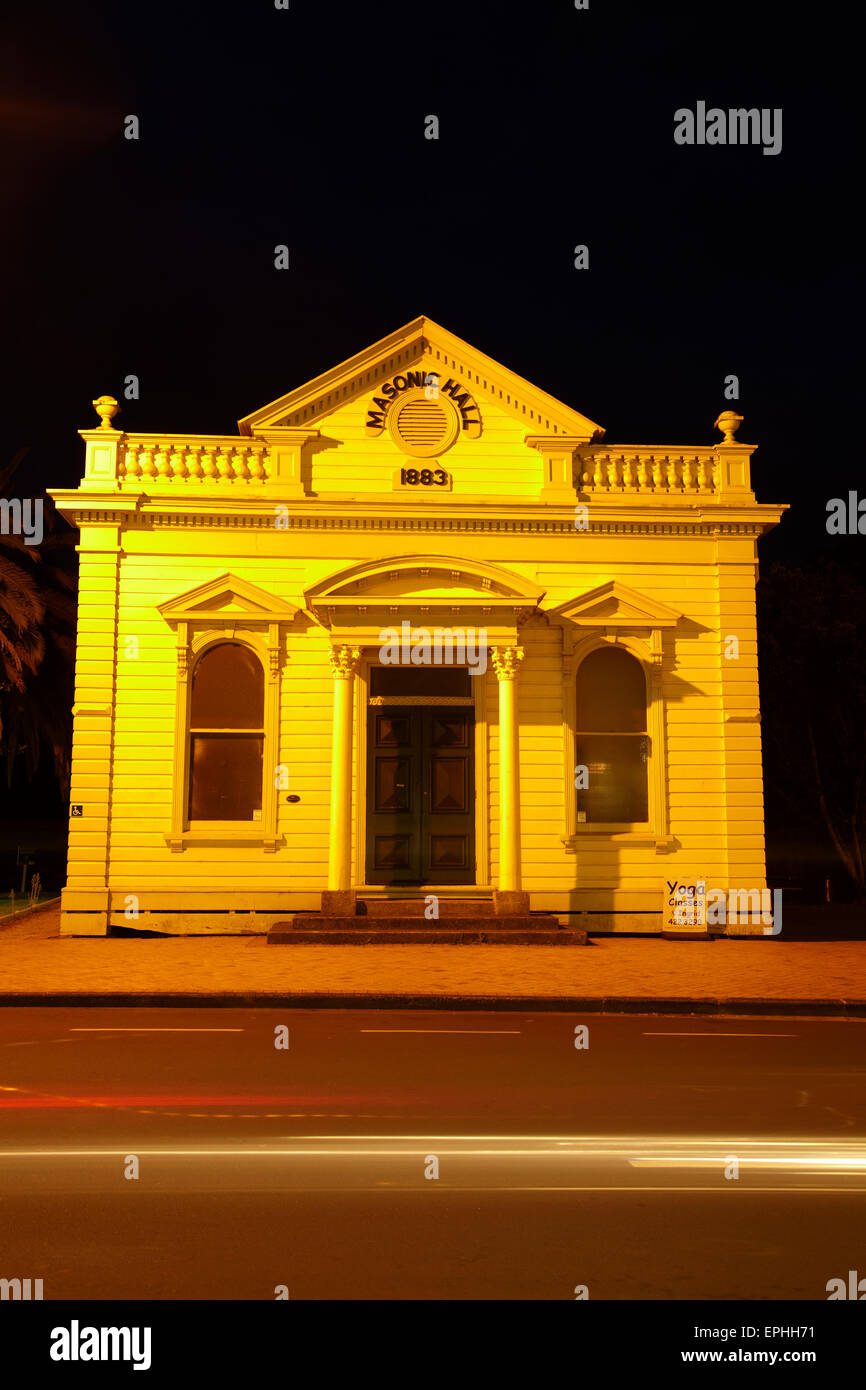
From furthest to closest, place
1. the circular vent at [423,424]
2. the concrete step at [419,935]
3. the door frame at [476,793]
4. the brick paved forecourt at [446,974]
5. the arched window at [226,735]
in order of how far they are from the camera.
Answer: the circular vent at [423,424]
the arched window at [226,735]
the door frame at [476,793]
the concrete step at [419,935]
the brick paved forecourt at [446,974]

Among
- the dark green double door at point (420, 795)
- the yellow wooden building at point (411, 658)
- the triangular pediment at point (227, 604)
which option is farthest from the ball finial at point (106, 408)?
the dark green double door at point (420, 795)

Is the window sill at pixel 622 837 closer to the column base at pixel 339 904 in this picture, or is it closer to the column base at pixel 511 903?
the column base at pixel 511 903

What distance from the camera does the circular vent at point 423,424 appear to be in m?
17.1

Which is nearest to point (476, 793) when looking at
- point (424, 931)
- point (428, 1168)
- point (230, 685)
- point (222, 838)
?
point (424, 931)

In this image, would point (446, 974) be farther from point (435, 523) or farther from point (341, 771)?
point (435, 523)

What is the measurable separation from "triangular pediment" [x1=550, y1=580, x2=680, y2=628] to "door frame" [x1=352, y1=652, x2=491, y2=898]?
1631mm

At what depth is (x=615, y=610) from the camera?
16891 mm

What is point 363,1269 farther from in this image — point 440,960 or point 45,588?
point 45,588

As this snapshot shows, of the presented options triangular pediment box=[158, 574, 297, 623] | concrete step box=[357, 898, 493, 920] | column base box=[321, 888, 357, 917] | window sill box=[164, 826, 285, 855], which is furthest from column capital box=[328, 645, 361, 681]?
concrete step box=[357, 898, 493, 920]

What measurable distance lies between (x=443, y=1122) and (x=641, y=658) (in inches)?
458

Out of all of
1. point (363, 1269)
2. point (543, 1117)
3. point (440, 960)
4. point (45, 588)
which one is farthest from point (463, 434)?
point (363, 1269)

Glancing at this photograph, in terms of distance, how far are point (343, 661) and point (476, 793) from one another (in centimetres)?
283

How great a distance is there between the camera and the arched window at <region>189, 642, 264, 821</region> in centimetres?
1641

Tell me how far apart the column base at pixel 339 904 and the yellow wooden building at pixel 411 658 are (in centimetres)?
42
